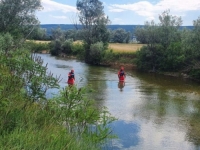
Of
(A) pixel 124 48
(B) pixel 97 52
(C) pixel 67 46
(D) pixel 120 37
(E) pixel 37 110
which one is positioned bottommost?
(B) pixel 97 52

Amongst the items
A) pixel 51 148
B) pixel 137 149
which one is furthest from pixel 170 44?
pixel 51 148

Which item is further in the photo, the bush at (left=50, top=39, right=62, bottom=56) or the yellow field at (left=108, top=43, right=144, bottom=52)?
the bush at (left=50, top=39, right=62, bottom=56)

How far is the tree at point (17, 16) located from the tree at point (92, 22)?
15.1m

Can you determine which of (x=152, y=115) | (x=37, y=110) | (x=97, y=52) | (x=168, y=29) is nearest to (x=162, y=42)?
(x=168, y=29)

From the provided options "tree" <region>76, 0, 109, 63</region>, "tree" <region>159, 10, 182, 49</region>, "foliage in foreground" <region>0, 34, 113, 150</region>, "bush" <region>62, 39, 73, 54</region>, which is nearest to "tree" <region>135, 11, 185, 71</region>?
"tree" <region>159, 10, 182, 49</region>

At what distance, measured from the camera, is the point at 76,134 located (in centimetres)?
739

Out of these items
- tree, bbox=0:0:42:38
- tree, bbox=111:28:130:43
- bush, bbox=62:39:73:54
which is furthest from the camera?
tree, bbox=111:28:130:43

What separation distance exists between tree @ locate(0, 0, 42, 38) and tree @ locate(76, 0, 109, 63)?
15.1 m

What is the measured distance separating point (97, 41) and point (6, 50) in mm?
44727

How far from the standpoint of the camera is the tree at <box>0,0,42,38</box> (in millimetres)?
38103

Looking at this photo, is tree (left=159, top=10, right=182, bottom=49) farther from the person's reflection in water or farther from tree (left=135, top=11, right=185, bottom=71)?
the person's reflection in water

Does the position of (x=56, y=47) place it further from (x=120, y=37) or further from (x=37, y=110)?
(x=37, y=110)

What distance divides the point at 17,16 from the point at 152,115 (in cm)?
2773

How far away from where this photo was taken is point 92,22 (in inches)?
2164
